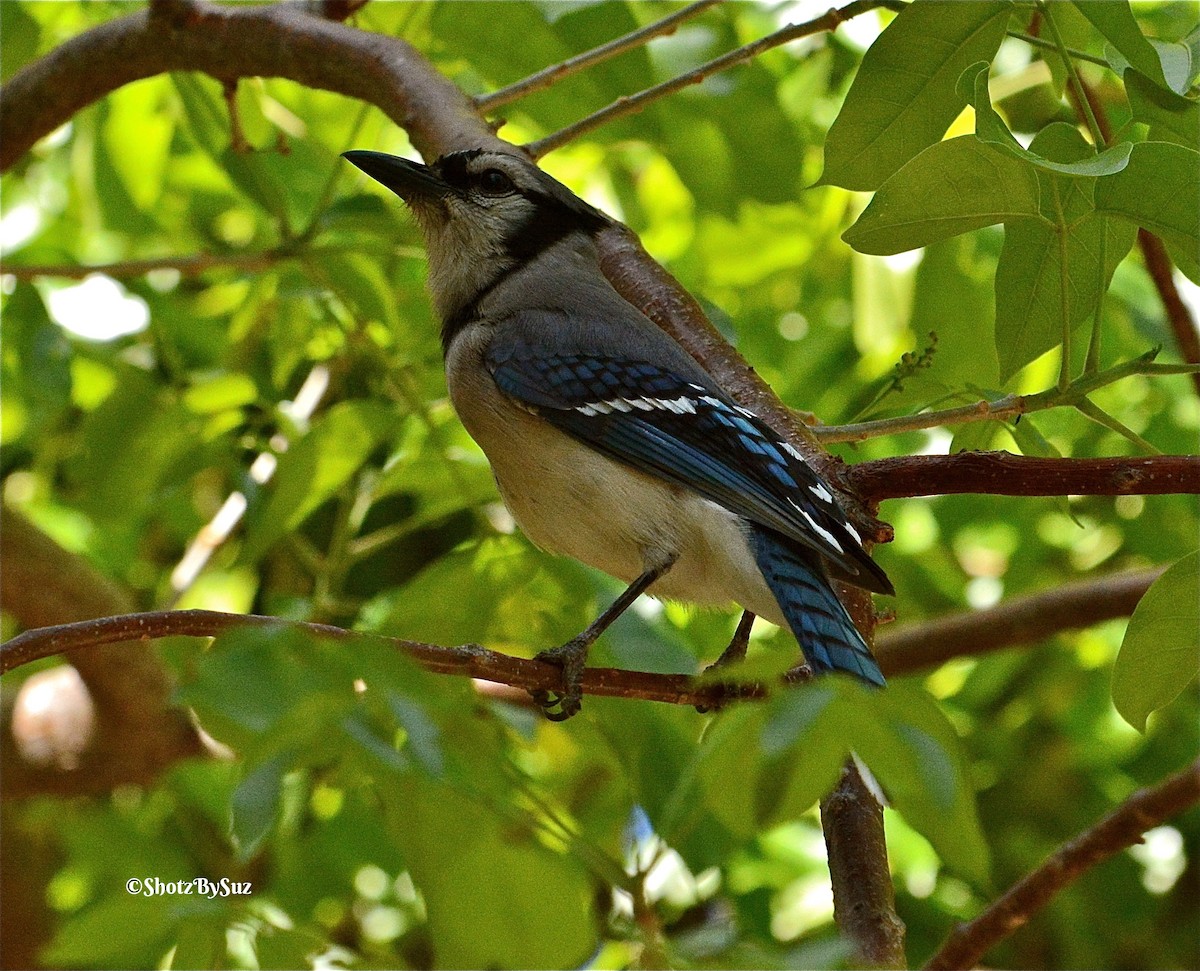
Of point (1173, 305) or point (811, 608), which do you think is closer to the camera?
point (811, 608)

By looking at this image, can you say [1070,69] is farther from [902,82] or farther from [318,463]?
[318,463]

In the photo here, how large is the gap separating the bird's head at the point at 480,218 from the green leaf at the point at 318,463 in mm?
434

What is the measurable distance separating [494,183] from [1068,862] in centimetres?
174

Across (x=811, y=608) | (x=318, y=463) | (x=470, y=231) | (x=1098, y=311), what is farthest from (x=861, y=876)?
(x=470, y=231)

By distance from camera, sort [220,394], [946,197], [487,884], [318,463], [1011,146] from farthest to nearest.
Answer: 1. [220,394]
2. [318,463]
3. [946,197]
4. [1011,146]
5. [487,884]

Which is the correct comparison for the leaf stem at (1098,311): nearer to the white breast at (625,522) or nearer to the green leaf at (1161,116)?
the green leaf at (1161,116)

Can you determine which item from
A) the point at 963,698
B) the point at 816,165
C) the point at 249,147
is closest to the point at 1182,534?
the point at 963,698

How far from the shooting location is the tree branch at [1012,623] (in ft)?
10.7

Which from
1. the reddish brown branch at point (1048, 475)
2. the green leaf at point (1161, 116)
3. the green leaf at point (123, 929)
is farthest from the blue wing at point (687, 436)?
the green leaf at point (123, 929)

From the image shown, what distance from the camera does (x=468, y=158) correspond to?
8.89 feet

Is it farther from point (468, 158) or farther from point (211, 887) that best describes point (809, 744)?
point (468, 158)

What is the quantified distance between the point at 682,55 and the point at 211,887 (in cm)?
188

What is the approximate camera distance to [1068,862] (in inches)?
89.4

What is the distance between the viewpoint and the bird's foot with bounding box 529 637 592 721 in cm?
199
